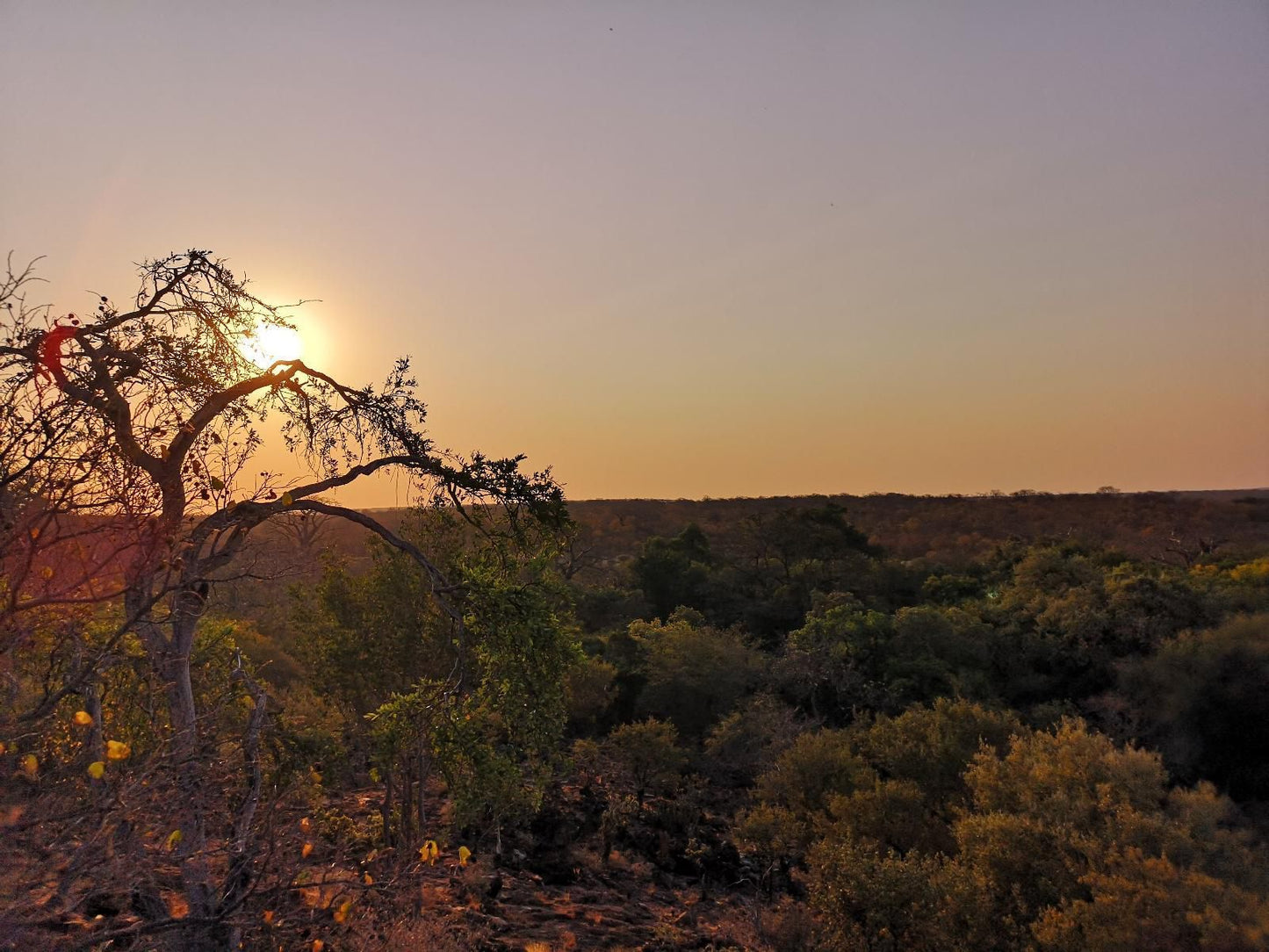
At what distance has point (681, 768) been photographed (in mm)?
27516

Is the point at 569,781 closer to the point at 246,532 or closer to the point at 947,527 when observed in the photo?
the point at 246,532

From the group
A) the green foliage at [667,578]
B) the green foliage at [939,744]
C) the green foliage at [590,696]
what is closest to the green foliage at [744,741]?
the green foliage at [939,744]

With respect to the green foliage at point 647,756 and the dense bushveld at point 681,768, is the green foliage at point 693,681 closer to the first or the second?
the dense bushveld at point 681,768

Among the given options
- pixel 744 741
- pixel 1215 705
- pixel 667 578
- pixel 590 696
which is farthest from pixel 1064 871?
pixel 667 578

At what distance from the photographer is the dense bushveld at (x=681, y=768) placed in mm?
6566

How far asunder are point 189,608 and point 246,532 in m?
0.77

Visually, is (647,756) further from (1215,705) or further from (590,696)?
(1215,705)

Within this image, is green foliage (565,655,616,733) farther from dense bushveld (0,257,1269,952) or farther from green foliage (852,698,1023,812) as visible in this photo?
green foliage (852,698,1023,812)

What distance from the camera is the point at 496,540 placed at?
24.0 feet

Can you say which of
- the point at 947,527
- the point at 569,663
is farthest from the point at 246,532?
the point at 947,527

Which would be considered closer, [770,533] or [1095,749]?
[1095,749]

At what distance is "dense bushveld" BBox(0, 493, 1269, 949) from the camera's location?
657cm

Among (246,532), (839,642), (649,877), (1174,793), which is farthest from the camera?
(839,642)

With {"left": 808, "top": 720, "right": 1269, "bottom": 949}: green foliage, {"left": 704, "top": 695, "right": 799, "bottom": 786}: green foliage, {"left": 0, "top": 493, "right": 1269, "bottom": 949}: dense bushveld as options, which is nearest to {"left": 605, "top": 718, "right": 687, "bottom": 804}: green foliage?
{"left": 0, "top": 493, "right": 1269, "bottom": 949}: dense bushveld
